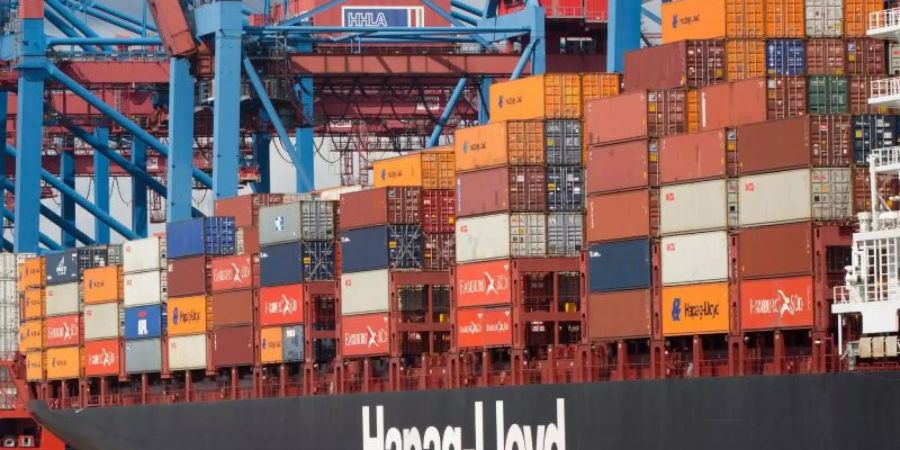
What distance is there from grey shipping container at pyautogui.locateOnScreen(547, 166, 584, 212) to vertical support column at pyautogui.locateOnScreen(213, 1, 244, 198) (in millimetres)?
15661

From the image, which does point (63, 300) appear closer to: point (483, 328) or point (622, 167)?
point (483, 328)

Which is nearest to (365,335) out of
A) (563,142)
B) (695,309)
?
(563,142)

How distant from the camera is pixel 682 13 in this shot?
1909 inches

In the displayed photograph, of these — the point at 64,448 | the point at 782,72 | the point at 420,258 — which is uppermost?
the point at 782,72

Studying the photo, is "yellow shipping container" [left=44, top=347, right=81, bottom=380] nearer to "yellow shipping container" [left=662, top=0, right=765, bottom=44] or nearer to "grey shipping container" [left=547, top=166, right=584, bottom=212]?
"grey shipping container" [left=547, top=166, right=584, bottom=212]

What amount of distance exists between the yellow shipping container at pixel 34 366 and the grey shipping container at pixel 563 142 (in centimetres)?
2689

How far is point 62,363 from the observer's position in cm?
7131

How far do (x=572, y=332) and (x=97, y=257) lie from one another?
74.2 feet

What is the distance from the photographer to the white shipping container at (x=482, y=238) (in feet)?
169

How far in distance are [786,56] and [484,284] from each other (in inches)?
371

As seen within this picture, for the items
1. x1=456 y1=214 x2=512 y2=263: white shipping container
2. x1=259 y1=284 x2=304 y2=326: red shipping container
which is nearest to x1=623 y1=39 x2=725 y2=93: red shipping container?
x1=456 y1=214 x2=512 y2=263: white shipping container

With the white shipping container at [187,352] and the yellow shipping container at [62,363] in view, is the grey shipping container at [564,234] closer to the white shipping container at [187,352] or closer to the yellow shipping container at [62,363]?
the white shipping container at [187,352]

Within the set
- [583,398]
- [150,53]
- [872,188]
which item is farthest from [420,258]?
[150,53]

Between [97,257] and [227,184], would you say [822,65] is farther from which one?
[97,257]
